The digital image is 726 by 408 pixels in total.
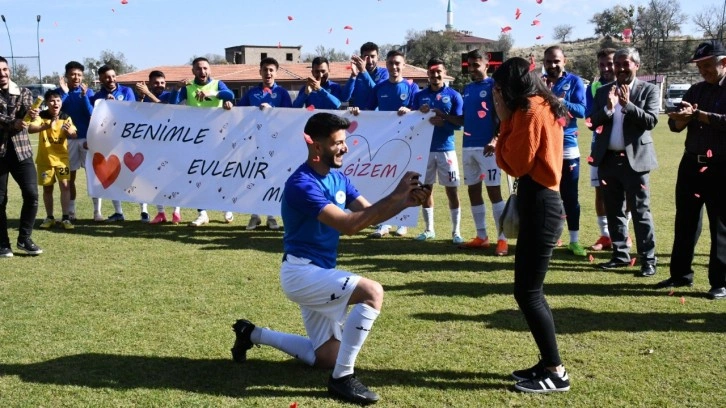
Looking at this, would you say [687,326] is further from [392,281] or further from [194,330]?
[194,330]

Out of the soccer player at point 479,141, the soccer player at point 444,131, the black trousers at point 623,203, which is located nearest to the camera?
the black trousers at point 623,203

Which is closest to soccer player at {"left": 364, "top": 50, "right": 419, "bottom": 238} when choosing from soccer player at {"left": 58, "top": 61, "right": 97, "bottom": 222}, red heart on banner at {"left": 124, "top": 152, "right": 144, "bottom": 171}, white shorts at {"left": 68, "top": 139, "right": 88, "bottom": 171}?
red heart on banner at {"left": 124, "top": 152, "right": 144, "bottom": 171}

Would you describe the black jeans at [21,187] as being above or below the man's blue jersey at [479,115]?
below

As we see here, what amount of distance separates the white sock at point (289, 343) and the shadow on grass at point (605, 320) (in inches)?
54.2

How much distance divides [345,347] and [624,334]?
2.34 metres

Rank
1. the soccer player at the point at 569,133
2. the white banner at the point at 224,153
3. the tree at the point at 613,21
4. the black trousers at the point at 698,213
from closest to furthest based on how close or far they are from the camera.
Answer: the black trousers at the point at 698,213
the soccer player at the point at 569,133
the white banner at the point at 224,153
the tree at the point at 613,21

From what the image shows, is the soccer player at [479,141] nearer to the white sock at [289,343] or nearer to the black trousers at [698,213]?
the black trousers at [698,213]

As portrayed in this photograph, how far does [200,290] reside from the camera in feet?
21.9

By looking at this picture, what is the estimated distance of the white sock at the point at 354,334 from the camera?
420cm

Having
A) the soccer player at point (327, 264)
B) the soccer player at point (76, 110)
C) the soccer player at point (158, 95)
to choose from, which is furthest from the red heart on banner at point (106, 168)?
the soccer player at point (327, 264)

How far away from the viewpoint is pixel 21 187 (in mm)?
8289

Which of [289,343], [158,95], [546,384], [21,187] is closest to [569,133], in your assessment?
[546,384]

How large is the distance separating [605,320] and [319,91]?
5.17 meters

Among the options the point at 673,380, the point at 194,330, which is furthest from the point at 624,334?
the point at 194,330
